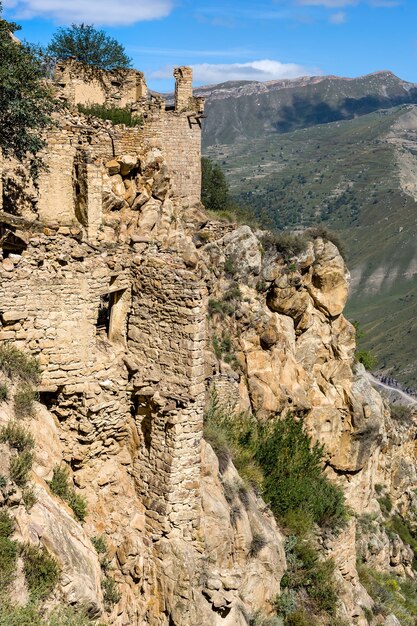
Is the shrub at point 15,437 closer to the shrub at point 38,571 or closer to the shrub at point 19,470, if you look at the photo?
the shrub at point 19,470

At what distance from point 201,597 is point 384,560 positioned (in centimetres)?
1944

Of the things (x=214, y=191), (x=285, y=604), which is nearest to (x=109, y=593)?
(x=285, y=604)

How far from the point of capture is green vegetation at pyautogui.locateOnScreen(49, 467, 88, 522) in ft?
29.9

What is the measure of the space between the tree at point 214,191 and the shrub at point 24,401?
21575 mm

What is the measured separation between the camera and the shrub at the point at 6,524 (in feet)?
23.1

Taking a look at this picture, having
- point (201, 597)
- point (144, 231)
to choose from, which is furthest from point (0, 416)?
point (144, 231)

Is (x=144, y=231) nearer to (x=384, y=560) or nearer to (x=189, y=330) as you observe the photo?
(x=189, y=330)

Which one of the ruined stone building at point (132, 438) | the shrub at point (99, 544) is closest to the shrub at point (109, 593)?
the ruined stone building at point (132, 438)

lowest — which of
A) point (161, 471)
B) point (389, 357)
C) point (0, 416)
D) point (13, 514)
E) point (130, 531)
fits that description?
point (389, 357)

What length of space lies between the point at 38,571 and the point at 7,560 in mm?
439

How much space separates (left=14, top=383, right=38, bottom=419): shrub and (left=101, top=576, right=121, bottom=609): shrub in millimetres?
2750

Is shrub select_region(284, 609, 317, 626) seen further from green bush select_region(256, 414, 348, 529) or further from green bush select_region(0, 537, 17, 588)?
green bush select_region(0, 537, 17, 588)

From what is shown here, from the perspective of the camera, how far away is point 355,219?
18988cm

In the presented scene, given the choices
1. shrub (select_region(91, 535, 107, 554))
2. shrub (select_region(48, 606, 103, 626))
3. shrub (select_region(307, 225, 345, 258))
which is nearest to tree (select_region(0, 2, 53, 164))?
shrub (select_region(91, 535, 107, 554))
